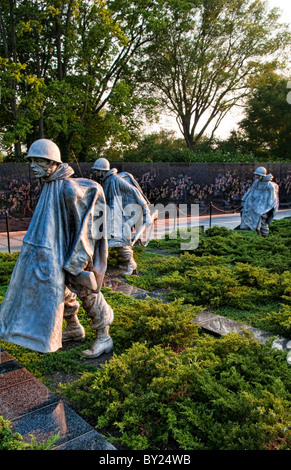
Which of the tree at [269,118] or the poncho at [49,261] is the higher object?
the tree at [269,118]

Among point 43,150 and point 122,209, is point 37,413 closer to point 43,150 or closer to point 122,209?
point 43,150

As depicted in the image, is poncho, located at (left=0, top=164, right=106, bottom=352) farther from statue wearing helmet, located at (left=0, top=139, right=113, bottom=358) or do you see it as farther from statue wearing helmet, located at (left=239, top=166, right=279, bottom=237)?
statue wearing helmet, located at (left=239, top=166, right=279, bottom=237)

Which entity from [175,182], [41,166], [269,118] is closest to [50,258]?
[41,166]

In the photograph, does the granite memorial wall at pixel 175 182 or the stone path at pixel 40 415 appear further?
the granite memorial wall at pixel 175 182

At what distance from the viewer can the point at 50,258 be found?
335 cm

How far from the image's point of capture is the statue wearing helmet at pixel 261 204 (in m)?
11.0

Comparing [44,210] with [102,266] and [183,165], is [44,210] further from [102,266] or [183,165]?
[183,165]

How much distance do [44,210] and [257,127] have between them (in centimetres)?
3001

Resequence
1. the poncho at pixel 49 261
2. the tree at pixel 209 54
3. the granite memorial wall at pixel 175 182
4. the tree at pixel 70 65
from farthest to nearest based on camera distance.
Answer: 1. the tree at pixel 209 54
2. the tree at pixel 70 65
3. the granite memorial wall at pixel 175 182
4. the poncho at pixel 49 261

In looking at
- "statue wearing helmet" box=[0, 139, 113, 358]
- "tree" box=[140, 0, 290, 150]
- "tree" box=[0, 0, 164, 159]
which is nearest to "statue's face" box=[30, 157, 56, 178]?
"statue wearing helmet" box=[0, 139, 113, 358]

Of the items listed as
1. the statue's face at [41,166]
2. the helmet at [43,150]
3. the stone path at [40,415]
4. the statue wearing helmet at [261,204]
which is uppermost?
the helmet at [43,150]

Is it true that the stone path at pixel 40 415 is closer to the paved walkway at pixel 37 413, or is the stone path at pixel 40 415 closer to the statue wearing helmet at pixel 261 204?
the paved walkway at pixel 37 413

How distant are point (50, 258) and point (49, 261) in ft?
0.09

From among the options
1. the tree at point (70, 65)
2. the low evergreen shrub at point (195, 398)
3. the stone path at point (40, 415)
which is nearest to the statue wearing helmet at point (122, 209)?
the low evergreen shrub at point (195, 398)
